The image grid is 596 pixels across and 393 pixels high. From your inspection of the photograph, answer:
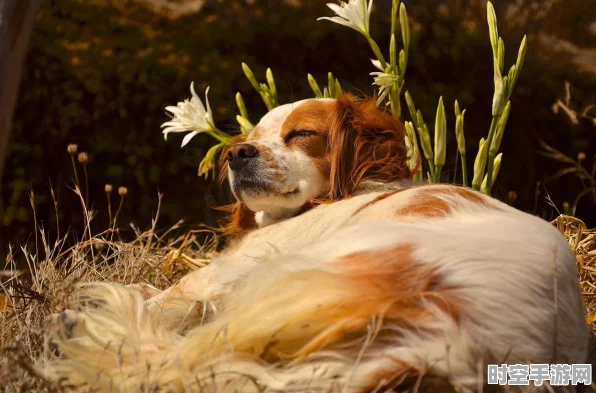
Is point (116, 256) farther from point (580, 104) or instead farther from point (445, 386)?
point (580, 104)

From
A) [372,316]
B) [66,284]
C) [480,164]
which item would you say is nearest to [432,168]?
[480,164]

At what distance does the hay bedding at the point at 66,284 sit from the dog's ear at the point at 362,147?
0.74 meters

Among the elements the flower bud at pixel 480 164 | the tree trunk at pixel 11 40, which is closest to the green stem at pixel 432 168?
the flower bud at pixel 480 164

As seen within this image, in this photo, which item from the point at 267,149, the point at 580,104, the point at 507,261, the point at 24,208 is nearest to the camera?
the point at 507,261

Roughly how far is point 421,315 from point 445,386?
0.47 ft

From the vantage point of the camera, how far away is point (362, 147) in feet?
8.41

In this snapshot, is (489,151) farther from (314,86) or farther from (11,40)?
(11,40)

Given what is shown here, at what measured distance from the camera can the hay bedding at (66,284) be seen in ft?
5.90

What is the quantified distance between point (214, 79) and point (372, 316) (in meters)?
3.04

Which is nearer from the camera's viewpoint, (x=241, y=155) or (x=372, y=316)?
(x=372, y=316)

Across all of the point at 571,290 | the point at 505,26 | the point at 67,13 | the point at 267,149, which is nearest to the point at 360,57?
the point at 505,26

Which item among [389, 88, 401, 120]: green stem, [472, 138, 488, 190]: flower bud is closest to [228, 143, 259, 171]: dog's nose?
[389, 88, 401, 120]: green stem

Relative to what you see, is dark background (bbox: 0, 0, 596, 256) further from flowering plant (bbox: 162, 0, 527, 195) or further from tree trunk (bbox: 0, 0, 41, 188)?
tree trunk (bbox: 0, 0, 41, 188)

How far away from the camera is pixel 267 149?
2.51 meters
